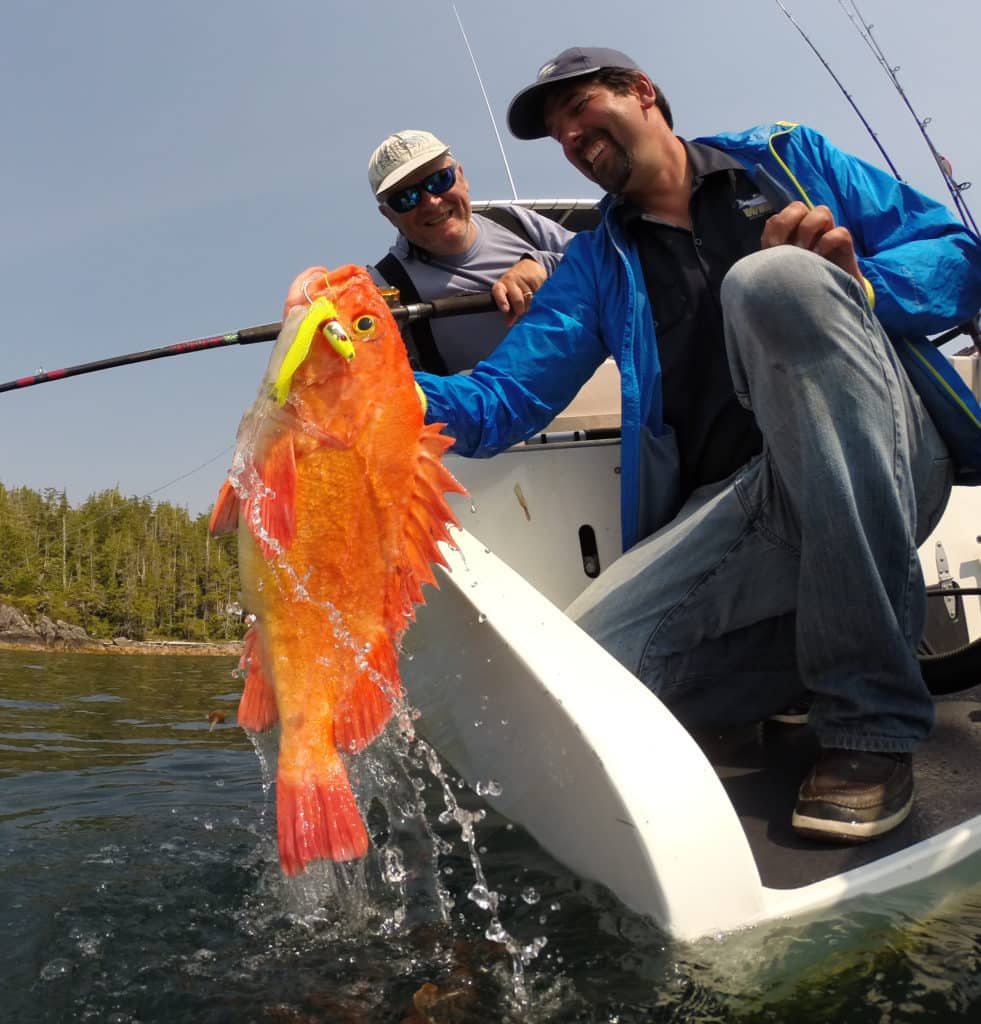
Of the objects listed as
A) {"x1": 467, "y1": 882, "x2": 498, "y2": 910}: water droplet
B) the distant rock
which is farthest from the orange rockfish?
the distant rock

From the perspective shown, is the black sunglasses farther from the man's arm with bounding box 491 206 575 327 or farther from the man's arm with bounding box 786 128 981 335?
the man's arm with bounding box 786 128 981 335

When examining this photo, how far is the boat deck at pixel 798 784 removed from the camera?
7.27 ft

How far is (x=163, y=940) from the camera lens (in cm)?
216

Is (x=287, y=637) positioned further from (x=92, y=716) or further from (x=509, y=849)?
(x=92, y=716)

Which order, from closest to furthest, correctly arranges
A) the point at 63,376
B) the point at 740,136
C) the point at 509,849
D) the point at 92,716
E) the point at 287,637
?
the point at 287,637 → the point at 509,849 → the point at 740,136 → the point at 63,376 → the point at 92,716

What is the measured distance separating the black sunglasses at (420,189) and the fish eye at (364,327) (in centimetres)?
269

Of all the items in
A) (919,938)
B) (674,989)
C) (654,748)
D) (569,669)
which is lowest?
(919,938)

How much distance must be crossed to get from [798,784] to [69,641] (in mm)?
→ 64807

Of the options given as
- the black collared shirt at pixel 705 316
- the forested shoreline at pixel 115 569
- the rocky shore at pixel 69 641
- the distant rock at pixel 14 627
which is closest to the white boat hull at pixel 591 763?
the black collared shirt at pixel 705 316

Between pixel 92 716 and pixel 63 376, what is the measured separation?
7012 millimetres

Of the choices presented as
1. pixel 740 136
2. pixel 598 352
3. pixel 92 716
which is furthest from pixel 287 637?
pixel 92 716

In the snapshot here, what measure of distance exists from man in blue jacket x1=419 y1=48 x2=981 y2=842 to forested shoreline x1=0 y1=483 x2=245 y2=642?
65634mm

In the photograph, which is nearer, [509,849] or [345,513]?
[345,513]

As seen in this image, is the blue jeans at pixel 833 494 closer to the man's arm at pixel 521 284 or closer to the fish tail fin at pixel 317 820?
the fish tail fin at pixel 317 820
